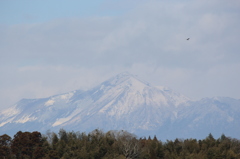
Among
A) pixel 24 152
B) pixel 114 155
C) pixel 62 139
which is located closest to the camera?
pixel 24 152

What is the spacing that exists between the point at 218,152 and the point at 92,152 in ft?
103

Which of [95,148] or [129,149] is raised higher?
[95,148]

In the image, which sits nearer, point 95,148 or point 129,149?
point 95,148

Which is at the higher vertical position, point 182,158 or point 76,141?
point 76,141

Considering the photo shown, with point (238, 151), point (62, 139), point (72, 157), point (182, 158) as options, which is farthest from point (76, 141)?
point (238, 151)

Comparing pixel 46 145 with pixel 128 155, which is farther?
pixel 128 155

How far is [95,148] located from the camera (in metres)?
125

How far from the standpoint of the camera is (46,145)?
119m

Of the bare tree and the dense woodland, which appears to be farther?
the bare tree

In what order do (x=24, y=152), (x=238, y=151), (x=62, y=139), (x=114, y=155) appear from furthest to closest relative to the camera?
1. (x=238, y=151)
2. (x=62, y=139)
3. (x=114, y=155)
4. (x=24, y=152)

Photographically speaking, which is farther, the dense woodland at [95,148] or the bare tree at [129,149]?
the bare tree at [129,149]

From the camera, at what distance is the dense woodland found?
115938 millimetres

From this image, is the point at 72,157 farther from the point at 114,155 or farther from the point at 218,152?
the point at 218,152

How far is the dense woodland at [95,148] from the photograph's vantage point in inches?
4564
